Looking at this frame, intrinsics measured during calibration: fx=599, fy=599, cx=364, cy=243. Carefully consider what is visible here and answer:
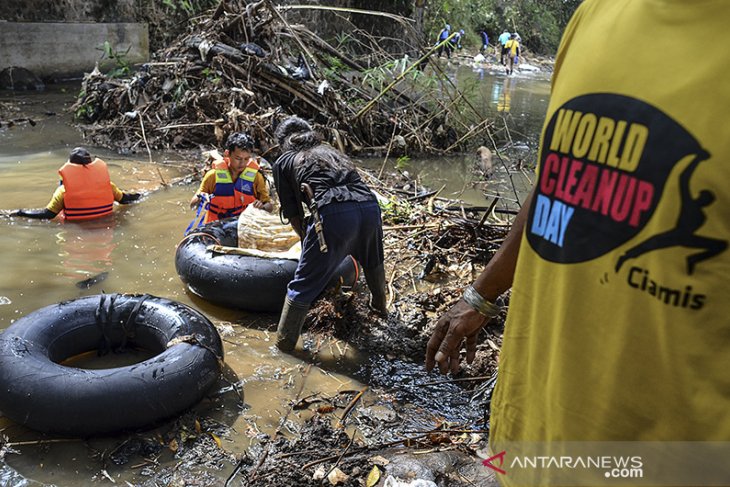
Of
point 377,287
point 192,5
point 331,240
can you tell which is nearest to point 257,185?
point 377,287

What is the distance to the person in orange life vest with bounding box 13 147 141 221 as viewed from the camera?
639 centimetres

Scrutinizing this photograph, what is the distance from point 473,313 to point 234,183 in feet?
15.1

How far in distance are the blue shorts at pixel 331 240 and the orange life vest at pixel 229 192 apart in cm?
186

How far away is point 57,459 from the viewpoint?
3.19 metres

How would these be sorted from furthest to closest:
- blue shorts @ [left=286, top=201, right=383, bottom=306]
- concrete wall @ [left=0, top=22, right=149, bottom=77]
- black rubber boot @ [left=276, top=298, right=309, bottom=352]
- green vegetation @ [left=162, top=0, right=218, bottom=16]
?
green vegetation @ [left=162, top=0, right=218, bottom=16], concrete wall @ [left=0, top=22, right=149, bottom=77], black rubber boot @ [left=276, top=298, right=309, bottom=352], blue shorts @ [left=286, top=201, right=383, bottom=306]

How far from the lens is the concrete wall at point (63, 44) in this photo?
45.1ft

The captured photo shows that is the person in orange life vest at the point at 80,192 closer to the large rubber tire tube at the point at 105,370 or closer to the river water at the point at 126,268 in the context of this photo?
the river water at the point at 126,268

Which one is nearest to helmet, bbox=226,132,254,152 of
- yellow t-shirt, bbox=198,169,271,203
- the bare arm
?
yellow t-shirt, bbox=198,169,271,203

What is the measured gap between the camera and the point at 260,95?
10273 millimetres

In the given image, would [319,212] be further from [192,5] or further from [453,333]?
[192,5]

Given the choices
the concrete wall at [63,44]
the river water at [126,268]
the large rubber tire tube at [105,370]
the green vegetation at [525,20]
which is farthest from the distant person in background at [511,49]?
the large rubber tire tube at [105,370]

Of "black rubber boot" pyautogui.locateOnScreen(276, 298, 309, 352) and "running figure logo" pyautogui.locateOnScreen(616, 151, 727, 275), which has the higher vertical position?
"running figure logo" pyautogui.locateOnScreen(616, 151, 727, 275)

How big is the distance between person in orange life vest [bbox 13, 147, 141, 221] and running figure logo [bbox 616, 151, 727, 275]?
6449mm

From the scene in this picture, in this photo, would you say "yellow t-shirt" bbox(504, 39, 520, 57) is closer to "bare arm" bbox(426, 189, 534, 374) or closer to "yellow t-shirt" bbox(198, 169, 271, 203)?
"yellow t-shirt" bbox(198, 169, 271, 203)
